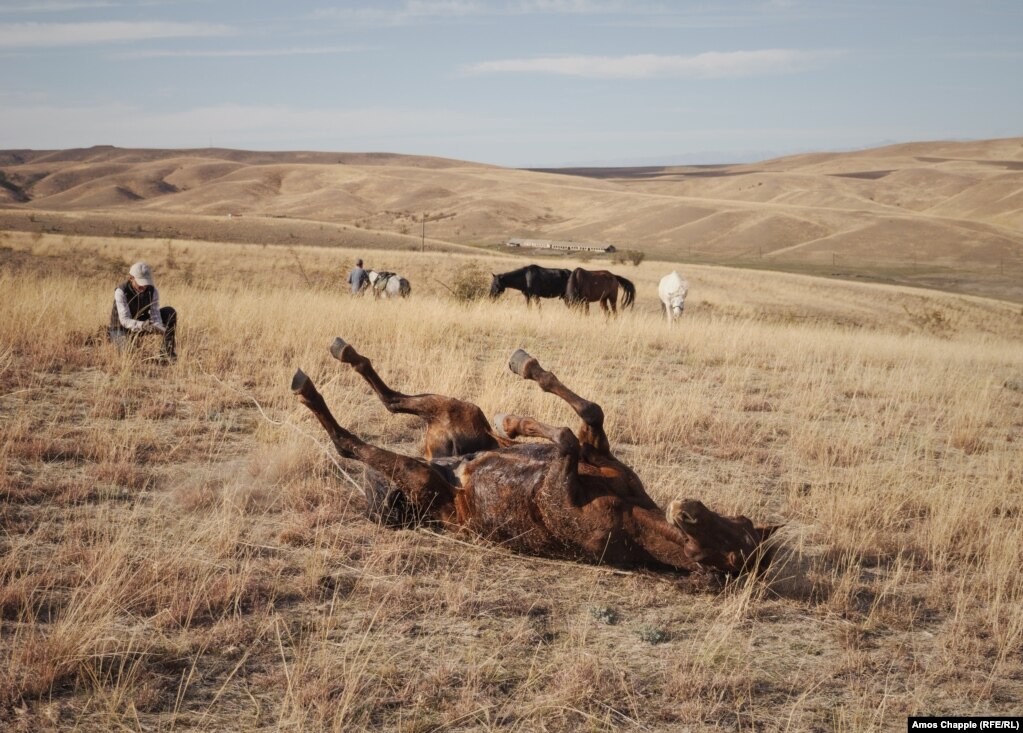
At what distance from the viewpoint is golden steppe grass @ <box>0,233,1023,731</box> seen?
9.65 ft

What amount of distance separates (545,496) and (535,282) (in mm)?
15488

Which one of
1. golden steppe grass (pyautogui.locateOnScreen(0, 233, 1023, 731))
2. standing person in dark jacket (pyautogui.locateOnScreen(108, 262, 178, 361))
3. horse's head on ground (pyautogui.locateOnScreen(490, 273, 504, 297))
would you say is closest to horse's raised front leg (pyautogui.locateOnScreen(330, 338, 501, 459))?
golden steppe grass (pyautogui.locateOnScreen(0, 233, 1023, 731))

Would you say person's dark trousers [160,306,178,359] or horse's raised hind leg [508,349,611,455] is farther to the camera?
person's dark trousers [160,306,178,359]

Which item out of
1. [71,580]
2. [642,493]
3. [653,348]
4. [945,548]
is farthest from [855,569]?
[653,348]

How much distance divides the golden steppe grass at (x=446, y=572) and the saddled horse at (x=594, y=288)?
977cm

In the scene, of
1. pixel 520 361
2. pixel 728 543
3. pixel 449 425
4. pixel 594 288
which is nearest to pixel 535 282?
pixel 594 288

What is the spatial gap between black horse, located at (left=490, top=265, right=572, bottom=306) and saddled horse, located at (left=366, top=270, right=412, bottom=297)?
2227 mm

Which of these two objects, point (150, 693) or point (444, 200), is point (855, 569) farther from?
point (444, 200)

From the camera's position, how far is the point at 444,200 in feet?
358

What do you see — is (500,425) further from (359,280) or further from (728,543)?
(359,280)

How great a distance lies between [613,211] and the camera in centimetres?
9600

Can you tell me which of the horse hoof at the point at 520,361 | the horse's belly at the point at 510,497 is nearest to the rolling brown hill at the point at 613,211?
the horse hoof at the point at 520,361

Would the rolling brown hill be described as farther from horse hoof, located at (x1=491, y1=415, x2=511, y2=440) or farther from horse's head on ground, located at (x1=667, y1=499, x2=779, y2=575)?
horse's head on ground, located at (x1=667, y1=499, x2=779, y2=575)

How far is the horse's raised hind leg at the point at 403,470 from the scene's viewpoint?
4.16 m
